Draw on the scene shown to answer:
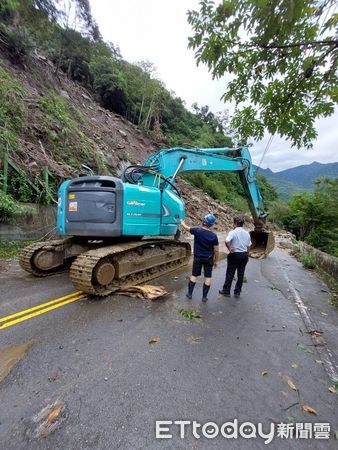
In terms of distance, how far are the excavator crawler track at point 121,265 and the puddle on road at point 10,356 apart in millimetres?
1513

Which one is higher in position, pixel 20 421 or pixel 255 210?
pixel 255 210

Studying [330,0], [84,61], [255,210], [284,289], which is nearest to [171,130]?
[84,61]

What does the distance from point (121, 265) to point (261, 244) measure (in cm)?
731

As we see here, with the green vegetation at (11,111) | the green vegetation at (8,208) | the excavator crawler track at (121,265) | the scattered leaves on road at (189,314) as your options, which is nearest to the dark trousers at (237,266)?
the scattered leaves on road at (189,314)

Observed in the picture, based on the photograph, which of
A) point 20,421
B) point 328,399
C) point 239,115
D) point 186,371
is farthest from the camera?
point 239,115

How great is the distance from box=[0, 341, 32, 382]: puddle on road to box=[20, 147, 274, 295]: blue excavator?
4.97 feet

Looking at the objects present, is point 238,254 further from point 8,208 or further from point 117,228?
point 8,208

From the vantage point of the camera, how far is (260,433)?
226cm

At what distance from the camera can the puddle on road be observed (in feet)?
9.47

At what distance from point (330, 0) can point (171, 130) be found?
3486 centimetres

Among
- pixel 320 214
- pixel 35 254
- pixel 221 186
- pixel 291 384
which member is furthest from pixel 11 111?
pixel 221 186

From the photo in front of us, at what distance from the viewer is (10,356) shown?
3.11 meters

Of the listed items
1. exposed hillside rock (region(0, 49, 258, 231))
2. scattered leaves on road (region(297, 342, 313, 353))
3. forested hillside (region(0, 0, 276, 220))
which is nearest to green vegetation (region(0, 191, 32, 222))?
forested hillside (region(0, 0, 276, 220))

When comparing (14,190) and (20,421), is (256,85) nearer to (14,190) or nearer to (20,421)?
(20,421)
